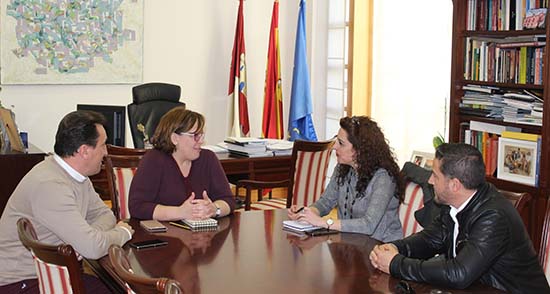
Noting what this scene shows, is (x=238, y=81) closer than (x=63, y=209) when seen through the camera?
No

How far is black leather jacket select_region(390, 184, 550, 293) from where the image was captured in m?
2.44

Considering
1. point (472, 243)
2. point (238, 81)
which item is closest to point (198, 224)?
point (472, 243)

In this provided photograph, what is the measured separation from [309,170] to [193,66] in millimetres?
2674

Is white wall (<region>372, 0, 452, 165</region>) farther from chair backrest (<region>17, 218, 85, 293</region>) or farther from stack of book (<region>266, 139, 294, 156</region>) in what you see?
chair backrest (<region>17, 218, 85, 293</region>)

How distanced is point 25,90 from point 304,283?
457cm

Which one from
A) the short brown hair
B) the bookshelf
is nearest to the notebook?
the short brown hair

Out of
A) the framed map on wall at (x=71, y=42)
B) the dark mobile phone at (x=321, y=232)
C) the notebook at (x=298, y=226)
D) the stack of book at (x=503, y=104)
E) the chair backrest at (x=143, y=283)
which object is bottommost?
the dark mobile phone at (x=321, y=232)

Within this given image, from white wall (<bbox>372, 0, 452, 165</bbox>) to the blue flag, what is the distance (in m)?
0.85

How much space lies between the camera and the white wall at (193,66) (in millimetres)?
6469

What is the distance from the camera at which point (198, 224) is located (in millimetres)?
3230

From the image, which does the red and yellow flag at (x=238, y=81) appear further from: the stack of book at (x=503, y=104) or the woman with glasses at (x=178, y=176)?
the woman with glasses at (x=178, y=176)

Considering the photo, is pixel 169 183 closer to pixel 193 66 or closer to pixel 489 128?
pixel 489 128

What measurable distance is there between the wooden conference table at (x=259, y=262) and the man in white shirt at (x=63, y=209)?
0.11 meters

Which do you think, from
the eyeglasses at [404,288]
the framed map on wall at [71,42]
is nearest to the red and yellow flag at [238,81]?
the framed map on wall at [71,42]
